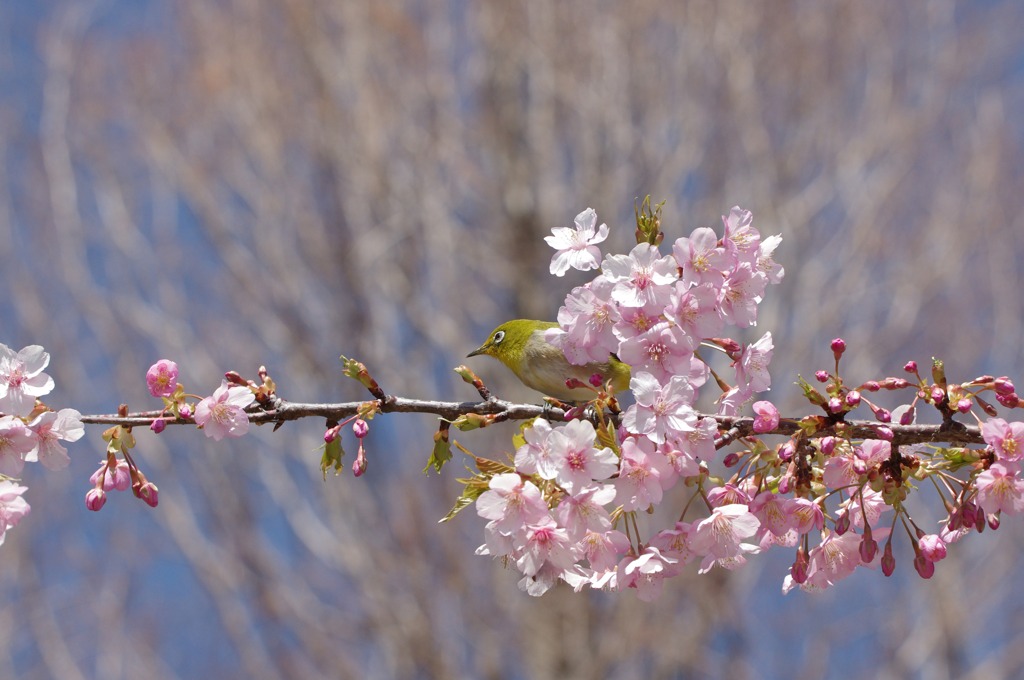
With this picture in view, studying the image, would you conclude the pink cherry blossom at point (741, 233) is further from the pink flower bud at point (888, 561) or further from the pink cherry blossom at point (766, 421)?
the pink flower bud at point (888, 561)

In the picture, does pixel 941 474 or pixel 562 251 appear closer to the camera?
pixel 941 474

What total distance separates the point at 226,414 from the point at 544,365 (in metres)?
0.90

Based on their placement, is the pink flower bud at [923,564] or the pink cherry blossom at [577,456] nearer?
the pink cherry blossom at [577,456]

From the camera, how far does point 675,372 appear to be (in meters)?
1.78

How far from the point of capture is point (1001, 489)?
163 cm

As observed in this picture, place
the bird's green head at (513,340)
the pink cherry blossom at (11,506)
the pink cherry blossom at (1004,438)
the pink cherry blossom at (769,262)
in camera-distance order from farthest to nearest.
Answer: the bird's green head at (513,340)
the pink cherry blossom at (769,262)
the pink cherry blossom at (11,506)
the pink cherry blossom at (1004,438)

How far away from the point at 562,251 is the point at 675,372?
37 centimetres

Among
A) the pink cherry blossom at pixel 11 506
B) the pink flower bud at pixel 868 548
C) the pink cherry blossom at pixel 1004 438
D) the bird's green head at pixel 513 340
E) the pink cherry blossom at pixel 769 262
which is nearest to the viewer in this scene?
the pink cherry blossom at pixel 1004 438

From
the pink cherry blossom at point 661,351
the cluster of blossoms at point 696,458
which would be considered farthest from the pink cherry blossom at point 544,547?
the pink cherry blossom at point 661,351

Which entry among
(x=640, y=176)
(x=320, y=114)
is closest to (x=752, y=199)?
(x=640, y=176)

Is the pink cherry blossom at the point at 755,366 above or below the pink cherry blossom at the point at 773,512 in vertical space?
above

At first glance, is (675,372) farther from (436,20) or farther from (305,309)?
(436,20)

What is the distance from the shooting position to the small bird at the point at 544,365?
2420 millimetres

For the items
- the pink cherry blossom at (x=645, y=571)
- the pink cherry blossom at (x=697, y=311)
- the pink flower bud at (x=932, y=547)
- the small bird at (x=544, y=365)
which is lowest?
the pink flower bud at (x=932, y=547)
